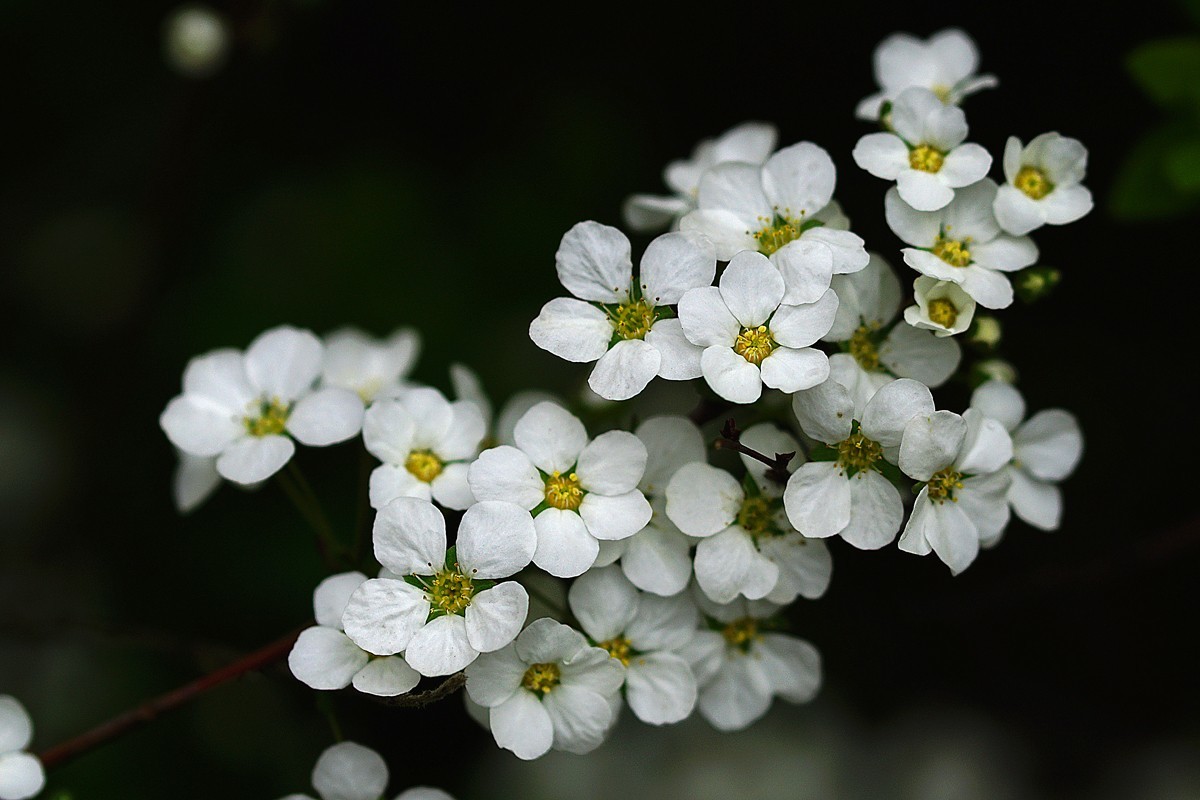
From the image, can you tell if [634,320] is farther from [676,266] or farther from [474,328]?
[474,328]

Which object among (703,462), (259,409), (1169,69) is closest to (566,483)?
(703,462)

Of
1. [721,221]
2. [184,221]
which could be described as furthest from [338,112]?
[721,221]

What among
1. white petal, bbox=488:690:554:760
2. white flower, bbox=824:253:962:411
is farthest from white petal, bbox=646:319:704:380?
white petal, bbox=488:690:554:760

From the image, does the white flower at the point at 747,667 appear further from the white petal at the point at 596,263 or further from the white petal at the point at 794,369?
the white petal at the point at 596,263

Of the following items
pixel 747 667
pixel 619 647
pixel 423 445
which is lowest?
pixel 747 667

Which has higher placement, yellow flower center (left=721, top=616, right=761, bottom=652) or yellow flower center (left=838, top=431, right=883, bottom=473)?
yellow flower center (left=838, top=431, right=883, bottom=473)

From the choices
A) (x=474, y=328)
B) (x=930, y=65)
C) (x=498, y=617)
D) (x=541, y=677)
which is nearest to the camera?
(x=498, y=617)

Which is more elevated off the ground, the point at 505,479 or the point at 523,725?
the point at 505,479

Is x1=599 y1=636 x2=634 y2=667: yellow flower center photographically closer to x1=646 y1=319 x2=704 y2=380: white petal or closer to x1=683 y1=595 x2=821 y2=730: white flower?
x1=683 y1=595 x2=821 y2=730: white flower
